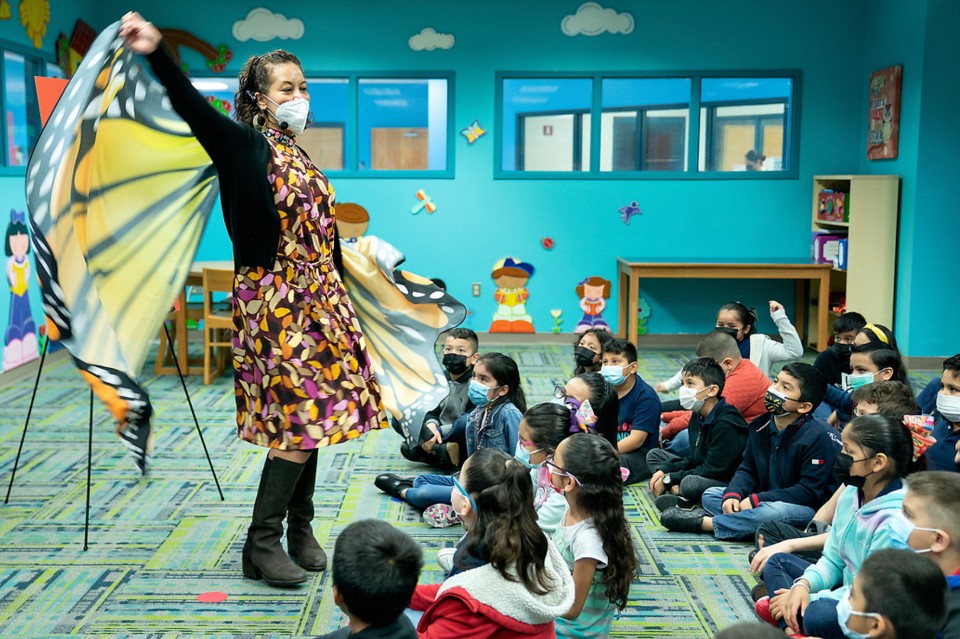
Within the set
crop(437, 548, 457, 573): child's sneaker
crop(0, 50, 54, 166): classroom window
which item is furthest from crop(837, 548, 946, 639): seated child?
crop(0, 50, 54, 166): classroom window

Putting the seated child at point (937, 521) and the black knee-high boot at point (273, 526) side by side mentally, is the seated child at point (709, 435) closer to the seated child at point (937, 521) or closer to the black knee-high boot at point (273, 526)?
the black knee-high boot at point (273, 526)

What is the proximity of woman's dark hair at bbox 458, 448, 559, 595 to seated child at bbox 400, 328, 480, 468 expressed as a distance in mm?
1920

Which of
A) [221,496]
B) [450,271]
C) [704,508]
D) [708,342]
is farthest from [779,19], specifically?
[221,496]

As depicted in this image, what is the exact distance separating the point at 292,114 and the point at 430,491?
1696mm

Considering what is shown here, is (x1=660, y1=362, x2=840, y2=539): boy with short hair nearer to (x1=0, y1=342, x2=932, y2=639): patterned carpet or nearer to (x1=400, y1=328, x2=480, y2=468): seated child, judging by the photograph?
(x1=0, y1=342, x2=932, y2=639): patterned carpet

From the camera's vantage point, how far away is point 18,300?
6906 mm

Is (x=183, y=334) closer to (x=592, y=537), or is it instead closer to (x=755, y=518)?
(x=755, y=518)

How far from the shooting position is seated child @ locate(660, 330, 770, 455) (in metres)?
4.50

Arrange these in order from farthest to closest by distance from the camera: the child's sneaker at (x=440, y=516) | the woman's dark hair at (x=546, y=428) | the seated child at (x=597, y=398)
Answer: the seated child at (x=597, y=398) → the child's sneaker at (x=440, y=516) → the woman's dark hair at (x=546, y=428)

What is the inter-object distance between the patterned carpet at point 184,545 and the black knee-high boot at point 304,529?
87 mm

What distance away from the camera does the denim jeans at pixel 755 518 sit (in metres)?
3.70

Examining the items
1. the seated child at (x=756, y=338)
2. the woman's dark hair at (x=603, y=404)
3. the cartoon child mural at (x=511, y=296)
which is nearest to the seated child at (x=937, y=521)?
the woman's dark hair at (x=603, y=404)

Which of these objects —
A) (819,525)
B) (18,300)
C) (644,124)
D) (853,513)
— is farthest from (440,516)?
(644,124)

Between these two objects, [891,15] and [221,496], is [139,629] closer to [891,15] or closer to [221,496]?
[221,496]
